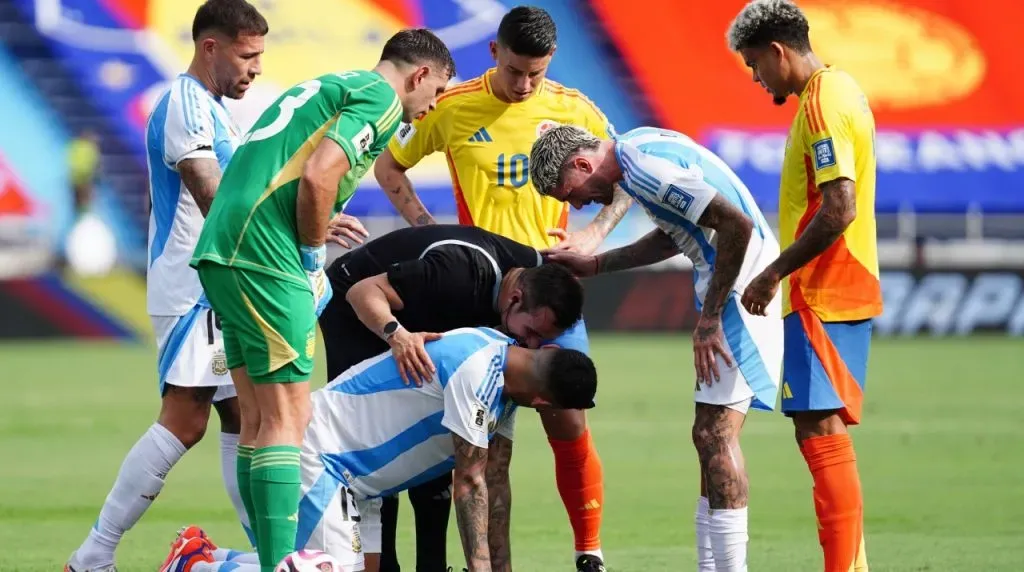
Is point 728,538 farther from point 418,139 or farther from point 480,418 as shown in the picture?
point 418,139

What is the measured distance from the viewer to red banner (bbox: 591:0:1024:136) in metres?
24.5

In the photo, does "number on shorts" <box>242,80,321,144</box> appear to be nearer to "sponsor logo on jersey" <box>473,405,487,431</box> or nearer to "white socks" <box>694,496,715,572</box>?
"sponsor logo on jersey" <box>473,405,487,431</box>

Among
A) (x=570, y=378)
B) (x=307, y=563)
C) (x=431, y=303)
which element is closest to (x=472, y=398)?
(x=570, y=378)

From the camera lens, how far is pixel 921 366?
16.1m

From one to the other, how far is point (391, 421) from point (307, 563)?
0.77 metres

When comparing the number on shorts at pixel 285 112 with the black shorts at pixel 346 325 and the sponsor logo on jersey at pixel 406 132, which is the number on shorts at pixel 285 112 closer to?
the black shorts at pixel 346 325

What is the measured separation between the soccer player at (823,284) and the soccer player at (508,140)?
3.55 feet

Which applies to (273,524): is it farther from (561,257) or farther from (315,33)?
(315,33)

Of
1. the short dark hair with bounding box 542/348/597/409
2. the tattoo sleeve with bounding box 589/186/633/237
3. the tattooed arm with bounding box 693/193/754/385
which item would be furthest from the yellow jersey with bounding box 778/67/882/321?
the tattoo sleeve with bounding box 589/186/633/237

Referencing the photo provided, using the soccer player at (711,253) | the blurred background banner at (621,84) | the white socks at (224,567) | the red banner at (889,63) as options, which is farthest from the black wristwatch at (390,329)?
the red banner at (889,63)

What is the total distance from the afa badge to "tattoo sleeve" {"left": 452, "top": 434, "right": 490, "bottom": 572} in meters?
1.69

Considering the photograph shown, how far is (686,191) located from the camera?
5559 mm

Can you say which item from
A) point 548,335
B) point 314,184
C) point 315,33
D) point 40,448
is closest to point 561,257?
point 548,335

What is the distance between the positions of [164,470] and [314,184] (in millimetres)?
1744
